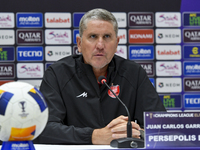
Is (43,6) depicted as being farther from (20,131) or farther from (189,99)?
(20,131)

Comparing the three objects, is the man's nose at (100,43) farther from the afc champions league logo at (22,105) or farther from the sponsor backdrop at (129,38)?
the sponsor backdrop at (129,38)

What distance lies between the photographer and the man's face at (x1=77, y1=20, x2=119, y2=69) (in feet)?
5.08

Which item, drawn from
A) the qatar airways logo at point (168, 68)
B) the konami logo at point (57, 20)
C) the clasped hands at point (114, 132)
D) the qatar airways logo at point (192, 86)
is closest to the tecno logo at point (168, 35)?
the qatar airways logo at point (168, 68)

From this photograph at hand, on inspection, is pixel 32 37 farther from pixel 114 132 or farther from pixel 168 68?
pixel 114 132

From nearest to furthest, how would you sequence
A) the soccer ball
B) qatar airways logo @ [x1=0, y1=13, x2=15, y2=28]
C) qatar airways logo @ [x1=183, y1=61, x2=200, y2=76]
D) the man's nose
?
the soccer ball → the man's nose → qatar airways logo @ [x1=0, y1=13, x2=15, y2=28] → qatar airways logo @ [x1=183, y1=61, x2=200, y2=76]

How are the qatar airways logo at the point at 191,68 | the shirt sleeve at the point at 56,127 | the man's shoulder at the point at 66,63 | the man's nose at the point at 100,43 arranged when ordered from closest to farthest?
the shirt sleeve at the point at 56,127, the man's nose at the point at 100,43, the man's shoulder at the point at 66,63, the qatar airways logo at the point at 191,68

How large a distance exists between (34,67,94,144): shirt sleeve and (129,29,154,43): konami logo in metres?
1.49

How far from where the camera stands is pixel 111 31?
1575 millimetres

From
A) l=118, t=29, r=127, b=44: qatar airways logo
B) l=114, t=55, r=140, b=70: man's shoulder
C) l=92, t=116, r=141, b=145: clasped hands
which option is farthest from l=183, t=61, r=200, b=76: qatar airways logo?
l=92, t=116, r=141, b=145: clasped hands

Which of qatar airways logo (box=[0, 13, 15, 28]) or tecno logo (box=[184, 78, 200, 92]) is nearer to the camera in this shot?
qatar airways logo (box=[0, 13, 15, 28])

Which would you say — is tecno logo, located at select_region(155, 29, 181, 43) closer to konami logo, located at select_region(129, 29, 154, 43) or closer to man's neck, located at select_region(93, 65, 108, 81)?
konami logo, located at select_region(129, 29, 154, 43)

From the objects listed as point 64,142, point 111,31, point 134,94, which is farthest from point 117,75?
point 64,142

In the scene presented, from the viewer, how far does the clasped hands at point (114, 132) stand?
3.85ft

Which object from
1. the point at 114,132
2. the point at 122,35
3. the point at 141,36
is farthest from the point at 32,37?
the point at 114,132
